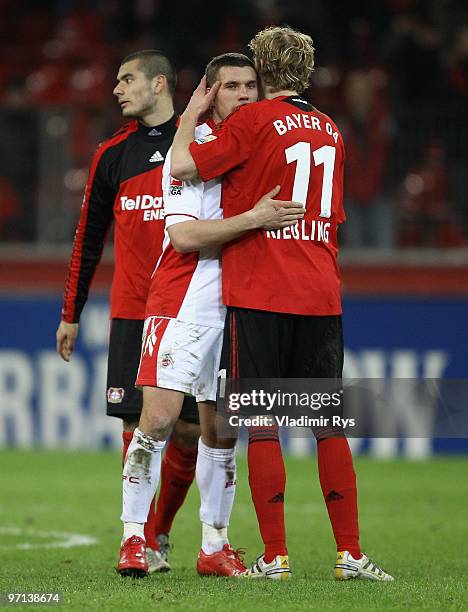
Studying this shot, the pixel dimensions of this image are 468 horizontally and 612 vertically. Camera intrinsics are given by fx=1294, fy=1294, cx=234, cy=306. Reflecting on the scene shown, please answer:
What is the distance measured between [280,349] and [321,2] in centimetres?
1187

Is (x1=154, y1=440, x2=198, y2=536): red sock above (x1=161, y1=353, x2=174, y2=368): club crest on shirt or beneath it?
beneath

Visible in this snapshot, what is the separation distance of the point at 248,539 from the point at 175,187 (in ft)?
9.26

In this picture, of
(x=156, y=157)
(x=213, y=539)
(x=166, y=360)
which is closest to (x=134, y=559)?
(x=213, y=539)

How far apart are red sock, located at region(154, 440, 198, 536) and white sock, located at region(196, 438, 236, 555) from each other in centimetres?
45

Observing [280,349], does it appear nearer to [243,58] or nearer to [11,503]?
[243,58]

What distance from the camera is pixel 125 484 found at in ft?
17.8

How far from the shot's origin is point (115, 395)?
6.01 metres

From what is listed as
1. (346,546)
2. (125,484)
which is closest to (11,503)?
(125,484)

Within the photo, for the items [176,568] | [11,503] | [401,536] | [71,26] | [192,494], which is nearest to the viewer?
[176,568]

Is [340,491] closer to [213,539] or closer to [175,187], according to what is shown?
[213,539]

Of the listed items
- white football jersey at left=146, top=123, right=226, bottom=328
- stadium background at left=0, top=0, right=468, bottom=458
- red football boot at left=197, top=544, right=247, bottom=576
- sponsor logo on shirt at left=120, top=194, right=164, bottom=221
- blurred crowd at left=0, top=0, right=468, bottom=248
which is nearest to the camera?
white football jersey at left=146, top=123, right=226, bottom=328

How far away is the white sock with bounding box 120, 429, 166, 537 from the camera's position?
539 cm
